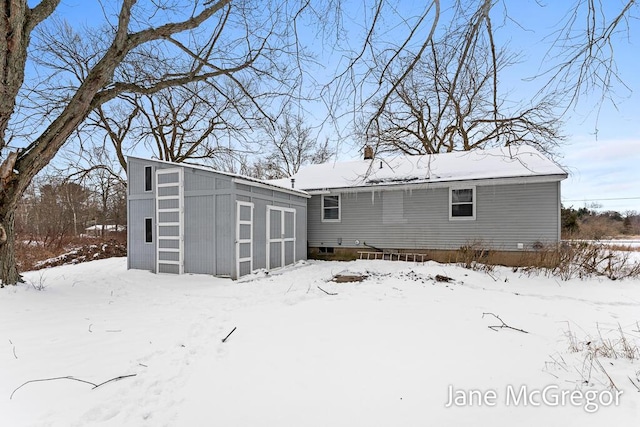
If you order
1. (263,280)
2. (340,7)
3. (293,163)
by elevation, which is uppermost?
(293,163)

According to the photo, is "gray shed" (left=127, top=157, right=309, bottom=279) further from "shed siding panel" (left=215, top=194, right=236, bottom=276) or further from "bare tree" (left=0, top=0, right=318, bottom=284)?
"bare tree" (left=0, top=0, right=318, bottom=284)

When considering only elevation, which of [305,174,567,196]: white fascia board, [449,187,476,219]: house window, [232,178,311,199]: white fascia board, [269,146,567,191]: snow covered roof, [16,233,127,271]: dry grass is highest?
[269,146,567,191]: snow covered roof

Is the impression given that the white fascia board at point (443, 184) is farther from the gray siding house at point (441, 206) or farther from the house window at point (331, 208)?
the house window at point (331, 208)

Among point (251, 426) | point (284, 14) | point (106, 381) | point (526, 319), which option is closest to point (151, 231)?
point (106, 381)

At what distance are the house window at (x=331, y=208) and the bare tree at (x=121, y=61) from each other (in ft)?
20.8

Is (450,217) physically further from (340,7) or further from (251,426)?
(251,426)

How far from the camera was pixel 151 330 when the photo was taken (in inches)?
→ 157

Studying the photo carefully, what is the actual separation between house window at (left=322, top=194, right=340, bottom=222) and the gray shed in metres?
3.79

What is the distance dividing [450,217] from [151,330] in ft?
32.8

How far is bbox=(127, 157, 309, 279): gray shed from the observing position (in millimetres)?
8164

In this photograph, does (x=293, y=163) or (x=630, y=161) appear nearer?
(x=630, y=161)

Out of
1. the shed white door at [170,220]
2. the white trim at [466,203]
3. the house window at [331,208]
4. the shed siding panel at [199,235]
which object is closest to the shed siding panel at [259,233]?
the shed siding panel at [199,235]

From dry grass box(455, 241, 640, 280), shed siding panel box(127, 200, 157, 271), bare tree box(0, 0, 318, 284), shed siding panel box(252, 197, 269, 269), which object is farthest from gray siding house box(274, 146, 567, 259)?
shed siding panel box(127, 200, 157, 271)

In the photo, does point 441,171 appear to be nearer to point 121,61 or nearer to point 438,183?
point 438,183
